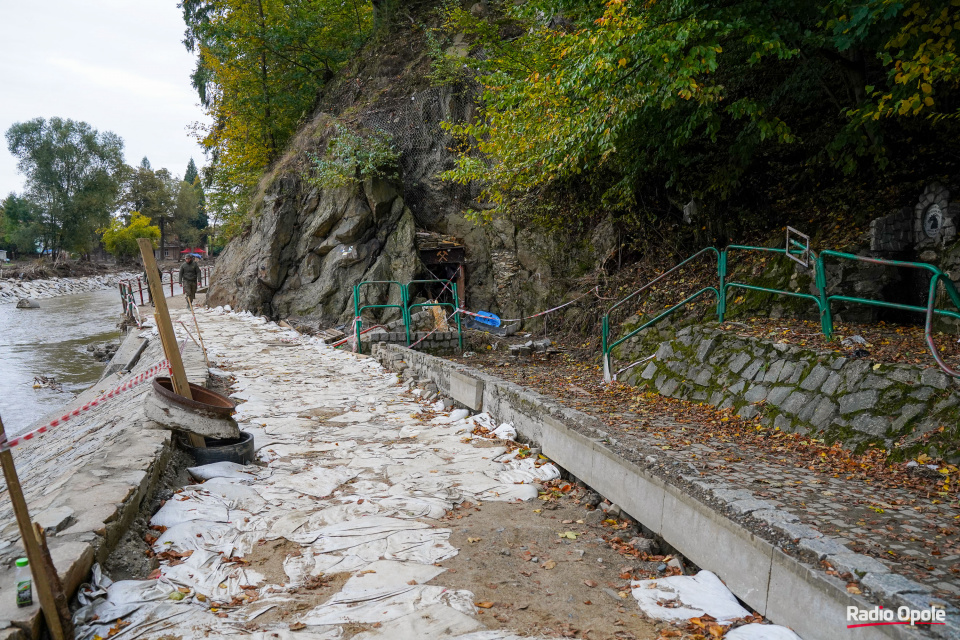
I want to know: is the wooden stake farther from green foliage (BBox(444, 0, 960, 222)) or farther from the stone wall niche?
the stone wall niche

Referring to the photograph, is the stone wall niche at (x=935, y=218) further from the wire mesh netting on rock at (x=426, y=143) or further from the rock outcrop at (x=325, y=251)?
the wire mesh netting on rock at (x=426, y=143)

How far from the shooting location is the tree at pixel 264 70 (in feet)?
68.7

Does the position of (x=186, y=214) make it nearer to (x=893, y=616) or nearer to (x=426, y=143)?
(x=426, y=143)

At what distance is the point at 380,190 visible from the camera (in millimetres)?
17234

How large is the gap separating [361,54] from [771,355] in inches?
782

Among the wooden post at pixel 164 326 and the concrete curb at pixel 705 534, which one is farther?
the wooden post at pixel 164 326

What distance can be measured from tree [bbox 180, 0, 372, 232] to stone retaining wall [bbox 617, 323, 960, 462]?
1987 centimetres

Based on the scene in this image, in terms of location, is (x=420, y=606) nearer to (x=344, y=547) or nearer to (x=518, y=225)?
(x=344, y=547)

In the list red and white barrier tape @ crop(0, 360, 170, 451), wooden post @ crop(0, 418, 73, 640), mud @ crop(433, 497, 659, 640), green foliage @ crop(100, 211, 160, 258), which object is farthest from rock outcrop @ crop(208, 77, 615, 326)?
green foliage @ crop(100, 211, 160, 258)

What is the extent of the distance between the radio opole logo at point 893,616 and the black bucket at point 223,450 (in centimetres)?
460

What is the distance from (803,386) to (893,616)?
286cm

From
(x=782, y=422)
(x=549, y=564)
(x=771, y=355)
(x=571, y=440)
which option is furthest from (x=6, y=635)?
(x=771, y=355)

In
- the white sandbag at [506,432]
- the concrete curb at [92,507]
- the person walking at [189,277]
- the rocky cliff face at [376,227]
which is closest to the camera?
the concrete curb at [92,507]

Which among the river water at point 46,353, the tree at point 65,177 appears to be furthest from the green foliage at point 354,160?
the tree at point 65,177
